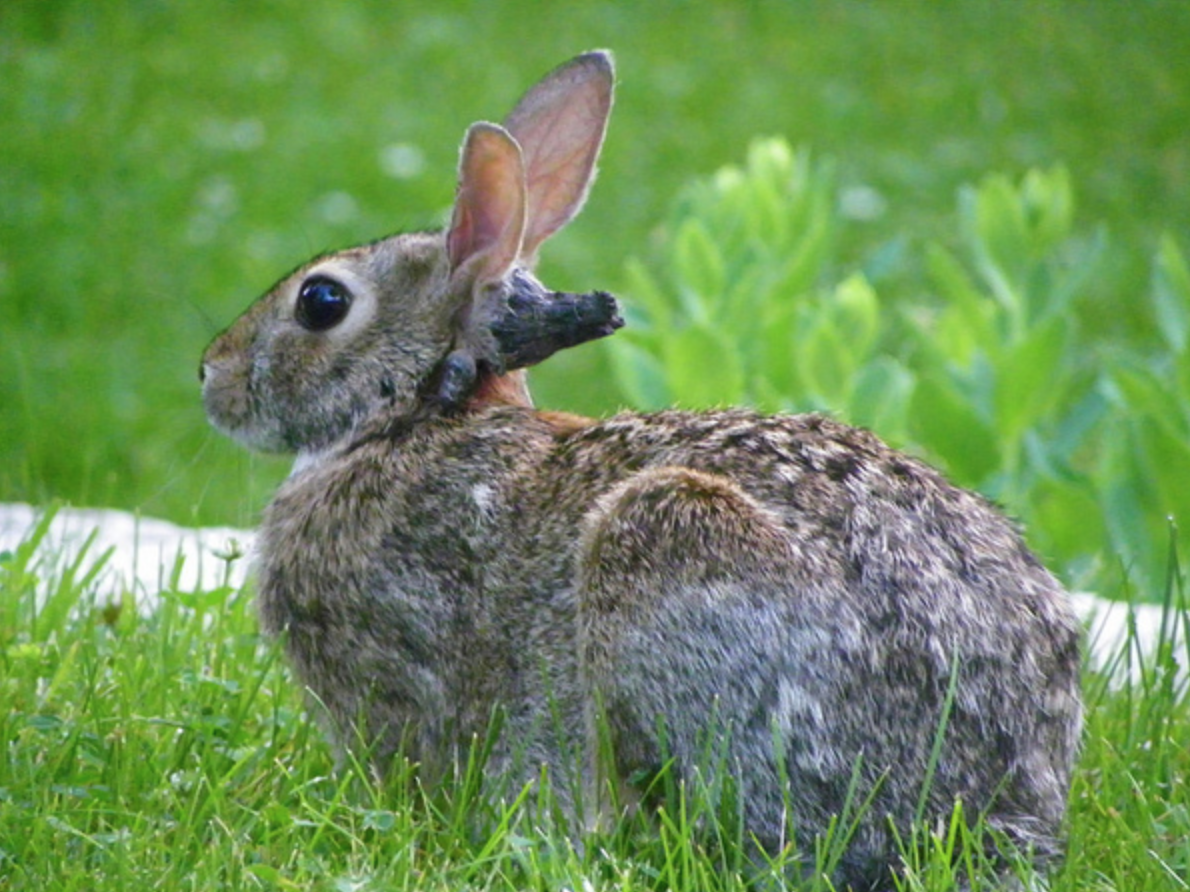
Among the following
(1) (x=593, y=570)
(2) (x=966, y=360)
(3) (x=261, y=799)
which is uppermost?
(2) (x=966, y=360)

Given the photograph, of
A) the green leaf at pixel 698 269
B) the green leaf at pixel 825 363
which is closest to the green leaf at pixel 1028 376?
the green leaf at pixel 825 363

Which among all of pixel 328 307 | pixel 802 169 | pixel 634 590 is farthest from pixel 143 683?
pixel 802 169

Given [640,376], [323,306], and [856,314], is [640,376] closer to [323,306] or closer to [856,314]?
[856,314]

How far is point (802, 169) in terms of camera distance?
7.76 m

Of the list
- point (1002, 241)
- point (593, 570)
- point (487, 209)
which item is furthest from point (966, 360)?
point (593, 570)

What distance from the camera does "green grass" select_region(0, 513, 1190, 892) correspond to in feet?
12.7

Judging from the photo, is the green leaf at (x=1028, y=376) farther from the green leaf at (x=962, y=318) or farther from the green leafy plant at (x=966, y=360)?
the green leaf at (x=962, y=318)

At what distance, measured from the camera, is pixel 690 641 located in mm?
3945

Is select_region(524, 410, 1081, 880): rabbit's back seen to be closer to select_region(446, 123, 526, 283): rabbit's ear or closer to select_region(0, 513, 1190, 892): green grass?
select_region(0, 513, 1190, 892): green grass

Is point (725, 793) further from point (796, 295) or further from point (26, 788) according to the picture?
point (796, 295)

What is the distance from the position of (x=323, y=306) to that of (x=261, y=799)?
1.31 meters


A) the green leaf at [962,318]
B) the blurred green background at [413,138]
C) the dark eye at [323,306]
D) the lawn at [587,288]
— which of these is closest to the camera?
the lawn at [587,288]

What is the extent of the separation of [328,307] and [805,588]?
5.51 ft

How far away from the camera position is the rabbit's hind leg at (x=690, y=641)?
3920 millimetres
